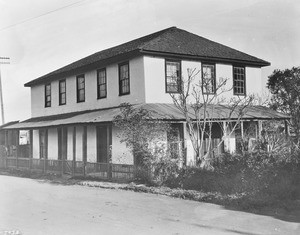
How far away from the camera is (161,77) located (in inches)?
757

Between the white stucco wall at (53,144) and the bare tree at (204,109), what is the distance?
31.3 feet

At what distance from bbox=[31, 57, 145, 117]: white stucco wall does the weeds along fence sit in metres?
3.92

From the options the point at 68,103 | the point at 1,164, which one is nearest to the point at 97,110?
the point at 68,103

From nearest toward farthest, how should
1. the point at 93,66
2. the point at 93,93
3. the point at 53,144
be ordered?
the point at 93,66, the point at 93,93, the point at 53,144

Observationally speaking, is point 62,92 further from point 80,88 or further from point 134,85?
point 134,85

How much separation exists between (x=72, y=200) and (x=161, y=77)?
8.93 m

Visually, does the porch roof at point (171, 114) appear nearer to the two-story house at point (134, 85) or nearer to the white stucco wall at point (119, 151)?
the two-story house at point (134, 85)

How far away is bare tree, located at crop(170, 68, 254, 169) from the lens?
1552cm

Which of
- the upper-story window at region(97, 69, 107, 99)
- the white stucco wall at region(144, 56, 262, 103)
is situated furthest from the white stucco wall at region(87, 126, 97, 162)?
the white stucco wall at region(144, 56, 262, 103)

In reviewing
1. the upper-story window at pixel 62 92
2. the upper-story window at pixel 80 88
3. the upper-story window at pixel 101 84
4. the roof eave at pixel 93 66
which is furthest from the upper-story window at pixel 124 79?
the upper-story window at pixel 62 92

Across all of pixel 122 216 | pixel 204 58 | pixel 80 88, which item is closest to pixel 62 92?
pixel 80 88

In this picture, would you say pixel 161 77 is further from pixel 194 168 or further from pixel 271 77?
pixel 271 77

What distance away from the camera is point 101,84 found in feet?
71.4

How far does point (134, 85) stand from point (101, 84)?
121 inches
